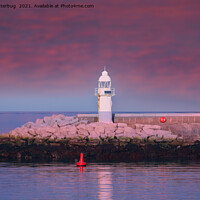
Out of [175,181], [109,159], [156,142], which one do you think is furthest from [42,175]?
[156,142]

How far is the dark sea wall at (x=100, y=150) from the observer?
102 feet

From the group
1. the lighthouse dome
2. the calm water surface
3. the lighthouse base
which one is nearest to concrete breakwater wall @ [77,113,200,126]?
the lighthouse base

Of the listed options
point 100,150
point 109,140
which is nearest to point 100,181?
point 100,150

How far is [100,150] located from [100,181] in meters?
11.1

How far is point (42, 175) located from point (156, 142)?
1313 cm

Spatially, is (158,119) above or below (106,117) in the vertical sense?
below

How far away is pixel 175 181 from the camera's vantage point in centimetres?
2095

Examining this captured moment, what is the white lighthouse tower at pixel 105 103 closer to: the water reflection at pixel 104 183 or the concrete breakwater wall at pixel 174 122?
the concrete breakwater wall at pixel 174 122

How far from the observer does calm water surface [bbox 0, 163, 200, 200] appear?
17.9 meters

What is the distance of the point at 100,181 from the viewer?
21.0 metres

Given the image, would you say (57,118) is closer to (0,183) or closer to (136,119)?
(136,119)

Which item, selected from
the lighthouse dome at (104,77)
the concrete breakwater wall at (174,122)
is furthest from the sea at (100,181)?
the lighthouse dome at (104,77)

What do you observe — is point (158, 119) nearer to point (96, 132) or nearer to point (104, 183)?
point (96, 132)

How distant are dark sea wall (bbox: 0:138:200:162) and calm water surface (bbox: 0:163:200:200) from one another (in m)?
3.55
